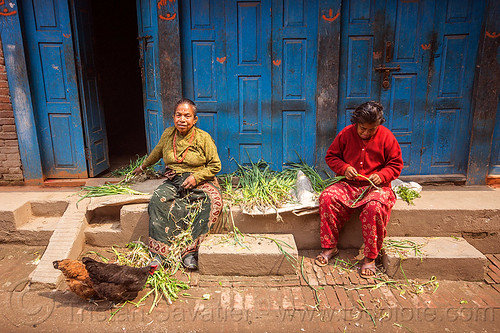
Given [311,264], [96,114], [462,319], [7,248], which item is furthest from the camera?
[96,114]

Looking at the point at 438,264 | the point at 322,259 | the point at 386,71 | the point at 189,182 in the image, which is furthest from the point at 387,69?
the point at 189,182

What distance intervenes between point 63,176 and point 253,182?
2.84 metres

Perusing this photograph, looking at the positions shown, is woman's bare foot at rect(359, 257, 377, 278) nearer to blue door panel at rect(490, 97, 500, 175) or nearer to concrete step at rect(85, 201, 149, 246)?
concrete step at rect(85, 201, 149, 246)

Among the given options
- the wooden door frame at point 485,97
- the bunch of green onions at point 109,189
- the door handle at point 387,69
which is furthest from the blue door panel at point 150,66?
the wooden door frame at point 485,97

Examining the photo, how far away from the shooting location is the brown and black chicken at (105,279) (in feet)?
10.5

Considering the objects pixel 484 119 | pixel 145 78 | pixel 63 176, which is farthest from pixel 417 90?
pixel 63 176

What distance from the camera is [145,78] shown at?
5.12 meters

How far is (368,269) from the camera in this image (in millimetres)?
3729

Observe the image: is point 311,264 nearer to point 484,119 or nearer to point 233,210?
point 233,210

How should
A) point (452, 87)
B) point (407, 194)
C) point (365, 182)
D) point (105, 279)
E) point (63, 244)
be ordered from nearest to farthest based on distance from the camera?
point (105, 279) → point (365, 182) → point (63, 244) → point (407, 194) → point (452, 87)

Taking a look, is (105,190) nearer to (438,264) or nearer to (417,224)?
(417,224)

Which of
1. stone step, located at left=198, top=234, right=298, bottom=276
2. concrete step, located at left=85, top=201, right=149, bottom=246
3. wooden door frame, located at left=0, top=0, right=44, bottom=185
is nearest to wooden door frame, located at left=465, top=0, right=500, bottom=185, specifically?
stone step, located at left=198, top=234, right=298, bottom=276

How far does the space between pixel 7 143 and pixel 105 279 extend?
315cm

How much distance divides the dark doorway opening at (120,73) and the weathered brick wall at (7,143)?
254 centimetres
